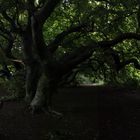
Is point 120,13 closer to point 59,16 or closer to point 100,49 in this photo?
point 100,49

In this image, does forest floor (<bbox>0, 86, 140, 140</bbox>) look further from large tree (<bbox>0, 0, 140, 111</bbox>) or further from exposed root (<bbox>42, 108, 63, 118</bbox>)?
large tree (<bbox>0, 0, 140, 111</bbox>)

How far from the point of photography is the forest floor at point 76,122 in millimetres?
11281

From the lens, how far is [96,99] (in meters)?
19.3

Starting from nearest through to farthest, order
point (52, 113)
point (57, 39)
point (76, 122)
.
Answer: point (76, 122), point (52, 113), point (57, 39)

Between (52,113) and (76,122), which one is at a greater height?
(52,113)

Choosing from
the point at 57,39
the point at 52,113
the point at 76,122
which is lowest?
the point at 76,122

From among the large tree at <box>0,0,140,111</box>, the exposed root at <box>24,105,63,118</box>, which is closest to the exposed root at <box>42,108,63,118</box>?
the exposed root at <box>24,105,63,118</box>

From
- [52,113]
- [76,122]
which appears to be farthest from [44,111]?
[76,122]

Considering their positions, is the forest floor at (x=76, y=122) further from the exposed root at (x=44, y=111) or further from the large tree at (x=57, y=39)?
the large tree at (x=57, y=39)

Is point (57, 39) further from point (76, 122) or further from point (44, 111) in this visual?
point (76, 122)

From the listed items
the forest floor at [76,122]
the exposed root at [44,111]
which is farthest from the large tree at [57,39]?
the forest floor at [76,122]

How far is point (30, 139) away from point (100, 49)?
506 centimetres

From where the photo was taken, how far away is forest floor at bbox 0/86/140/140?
11.3 m

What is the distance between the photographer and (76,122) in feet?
43.0
